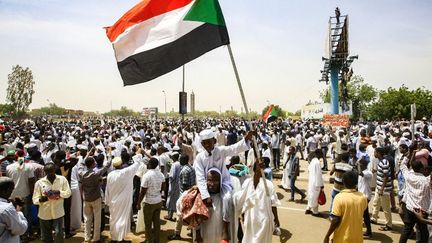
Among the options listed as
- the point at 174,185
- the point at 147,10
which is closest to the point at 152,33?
the point at 147,10

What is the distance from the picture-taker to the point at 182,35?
4051 millimetres

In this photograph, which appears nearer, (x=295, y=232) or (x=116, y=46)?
(x=116, y=46)

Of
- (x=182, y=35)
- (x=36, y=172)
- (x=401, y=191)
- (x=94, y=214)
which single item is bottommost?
(x=94, y=214)

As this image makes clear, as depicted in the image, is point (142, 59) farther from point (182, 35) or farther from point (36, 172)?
point (36, 172)

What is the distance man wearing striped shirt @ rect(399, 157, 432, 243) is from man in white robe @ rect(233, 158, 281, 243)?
239cm

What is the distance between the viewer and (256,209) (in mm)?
4320

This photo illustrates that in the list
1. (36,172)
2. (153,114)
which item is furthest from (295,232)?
(153,114)

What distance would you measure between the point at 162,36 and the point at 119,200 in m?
3.48

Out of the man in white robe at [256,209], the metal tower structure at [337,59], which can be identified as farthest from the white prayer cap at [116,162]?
the metal tower structure at [337,59]

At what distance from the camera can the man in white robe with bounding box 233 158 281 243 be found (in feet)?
13.6

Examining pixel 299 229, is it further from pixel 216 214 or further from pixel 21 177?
pixel 21 177

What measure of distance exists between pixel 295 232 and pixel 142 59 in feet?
16.3

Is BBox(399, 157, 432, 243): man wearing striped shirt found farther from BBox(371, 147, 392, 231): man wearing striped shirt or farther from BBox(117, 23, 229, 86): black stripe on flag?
BBox(117, 23, 229, 86): black stripe on flag

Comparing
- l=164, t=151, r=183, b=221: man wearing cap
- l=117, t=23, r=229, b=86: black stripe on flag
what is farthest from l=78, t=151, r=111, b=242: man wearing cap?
l=117, t=23, r=229, b=86: black stripe on flag
